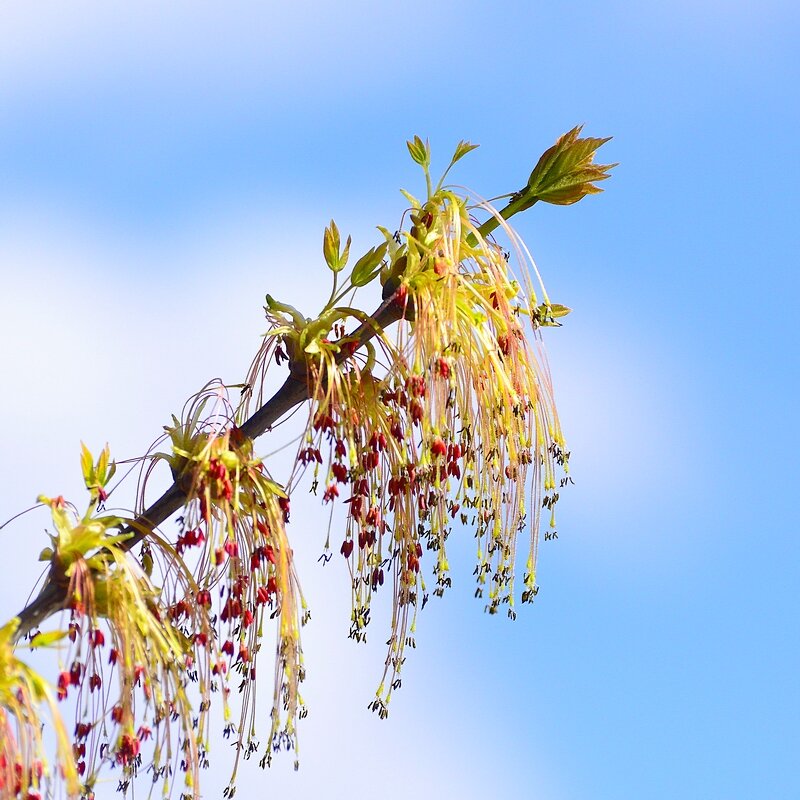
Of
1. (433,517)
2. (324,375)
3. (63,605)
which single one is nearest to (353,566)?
(433,517)

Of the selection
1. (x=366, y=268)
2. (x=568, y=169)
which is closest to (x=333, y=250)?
(x=366, y=268)

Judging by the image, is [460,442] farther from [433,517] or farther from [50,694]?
[50,694]

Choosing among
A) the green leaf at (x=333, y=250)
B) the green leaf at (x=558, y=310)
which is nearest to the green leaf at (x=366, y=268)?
the green leaf at (x=333, y=250)

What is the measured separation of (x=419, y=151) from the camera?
4.18 meters

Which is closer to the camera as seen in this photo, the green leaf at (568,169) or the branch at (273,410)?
the branch at (273,410)

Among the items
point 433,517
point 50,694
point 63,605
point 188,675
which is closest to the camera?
point 50,694

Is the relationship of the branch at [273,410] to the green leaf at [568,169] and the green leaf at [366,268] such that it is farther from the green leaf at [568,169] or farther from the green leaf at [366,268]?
the green leaf at [568,169]

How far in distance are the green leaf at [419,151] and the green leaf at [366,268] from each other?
0.36 m

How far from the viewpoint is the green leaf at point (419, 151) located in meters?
4.17

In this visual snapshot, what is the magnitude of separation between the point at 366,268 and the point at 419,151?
0.46 metres

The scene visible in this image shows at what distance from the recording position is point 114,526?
3.73m

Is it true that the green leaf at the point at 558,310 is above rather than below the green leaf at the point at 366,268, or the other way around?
above

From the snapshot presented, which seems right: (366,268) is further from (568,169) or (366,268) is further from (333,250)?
(568,169)

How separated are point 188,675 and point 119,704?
0.69ft
